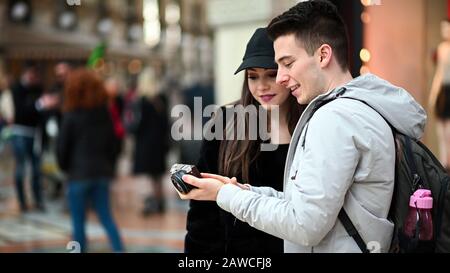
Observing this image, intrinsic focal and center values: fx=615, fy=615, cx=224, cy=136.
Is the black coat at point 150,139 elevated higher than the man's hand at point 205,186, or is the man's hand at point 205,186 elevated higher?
the man's hand at point 205,186

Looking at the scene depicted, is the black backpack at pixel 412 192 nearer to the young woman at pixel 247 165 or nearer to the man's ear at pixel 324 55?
the man's ear at pixel 324 55

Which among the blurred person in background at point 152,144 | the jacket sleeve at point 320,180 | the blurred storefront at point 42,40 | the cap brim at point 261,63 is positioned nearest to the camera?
the jacket sleeve at point 320,180

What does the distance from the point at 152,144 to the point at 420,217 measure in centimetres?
647

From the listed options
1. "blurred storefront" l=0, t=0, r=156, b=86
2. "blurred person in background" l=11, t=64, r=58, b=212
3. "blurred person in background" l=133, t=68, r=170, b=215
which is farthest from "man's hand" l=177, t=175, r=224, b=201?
"blurred storefront" l=0, t=0, r=156, b=86

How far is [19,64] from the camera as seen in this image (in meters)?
20.3

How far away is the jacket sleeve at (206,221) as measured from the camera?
2.21 metres

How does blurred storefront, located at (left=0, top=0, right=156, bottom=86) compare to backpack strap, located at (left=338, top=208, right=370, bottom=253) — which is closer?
backpack strap, located at (left=338, top=208, right=370, bottom=253)

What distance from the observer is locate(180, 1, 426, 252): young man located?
152cm

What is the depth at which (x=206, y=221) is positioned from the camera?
2.23 m

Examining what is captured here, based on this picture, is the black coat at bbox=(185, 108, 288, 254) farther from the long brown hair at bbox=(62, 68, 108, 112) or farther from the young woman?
the long brown hair at bbox=(62, 68, 108, 112)

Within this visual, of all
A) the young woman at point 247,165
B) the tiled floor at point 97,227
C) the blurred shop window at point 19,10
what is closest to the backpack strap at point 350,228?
the young woman at point 247,165

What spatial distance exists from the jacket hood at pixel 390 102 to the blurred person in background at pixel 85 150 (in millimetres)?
3896

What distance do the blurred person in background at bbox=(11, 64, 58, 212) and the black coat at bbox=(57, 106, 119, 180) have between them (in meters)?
2.43

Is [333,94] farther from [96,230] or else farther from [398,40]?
[96,230]
